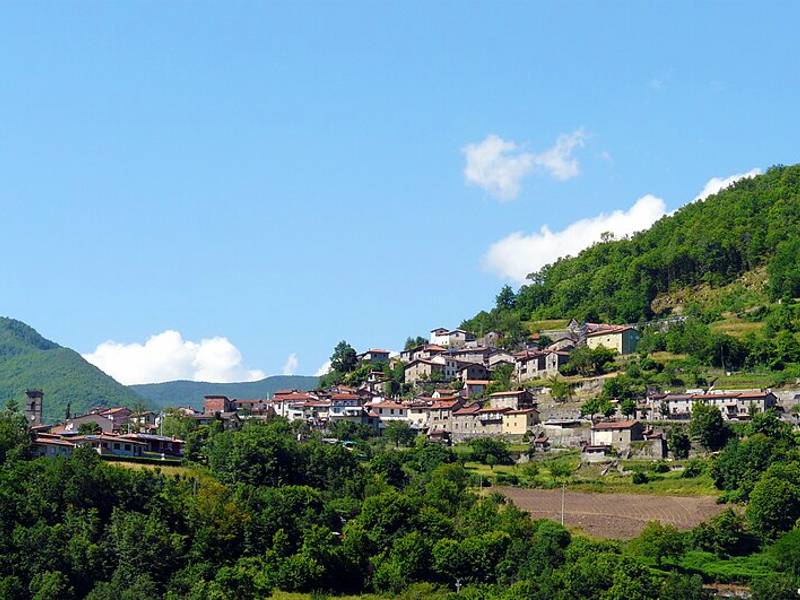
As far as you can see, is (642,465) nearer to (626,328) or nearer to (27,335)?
(626,328)

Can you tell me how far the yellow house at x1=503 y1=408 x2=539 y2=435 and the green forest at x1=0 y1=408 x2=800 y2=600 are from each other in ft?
46.0

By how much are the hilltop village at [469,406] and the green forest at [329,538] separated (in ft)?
25.2

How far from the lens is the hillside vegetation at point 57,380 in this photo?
478 feet

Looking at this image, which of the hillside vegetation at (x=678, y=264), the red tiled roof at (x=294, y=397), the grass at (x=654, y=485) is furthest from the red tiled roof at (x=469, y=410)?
the hillside vegetation at (x=678, y=264)

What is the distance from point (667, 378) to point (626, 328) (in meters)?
10.0

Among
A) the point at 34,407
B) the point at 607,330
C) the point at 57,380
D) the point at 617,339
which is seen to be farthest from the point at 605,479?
the point at 57,380

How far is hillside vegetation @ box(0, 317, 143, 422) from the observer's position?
14562cm

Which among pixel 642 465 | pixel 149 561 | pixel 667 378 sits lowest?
pixel 149 561

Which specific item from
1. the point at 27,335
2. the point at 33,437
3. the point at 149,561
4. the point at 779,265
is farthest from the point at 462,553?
the point at 27,335

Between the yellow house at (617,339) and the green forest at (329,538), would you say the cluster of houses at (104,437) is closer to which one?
the green forest at (329,538)

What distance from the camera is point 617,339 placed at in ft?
270

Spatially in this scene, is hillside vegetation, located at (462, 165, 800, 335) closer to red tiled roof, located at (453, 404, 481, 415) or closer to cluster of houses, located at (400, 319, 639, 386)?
cluster of houses, located at (400, 319, 639, 386)

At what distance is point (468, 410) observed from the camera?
76062 mm

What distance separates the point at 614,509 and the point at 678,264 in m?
41.9
